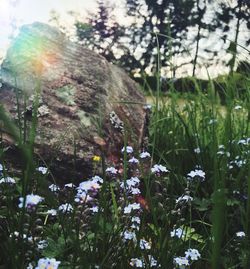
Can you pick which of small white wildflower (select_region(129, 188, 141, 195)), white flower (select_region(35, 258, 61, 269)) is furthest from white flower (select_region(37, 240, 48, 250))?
small white wildflower (select_region(129, 188, 141, 195))

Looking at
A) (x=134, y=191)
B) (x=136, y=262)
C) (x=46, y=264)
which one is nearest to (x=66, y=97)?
(x=134, y=191)

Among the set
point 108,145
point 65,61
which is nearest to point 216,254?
point 108,145

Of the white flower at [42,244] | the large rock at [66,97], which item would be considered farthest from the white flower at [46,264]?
the large rock at [66,97]

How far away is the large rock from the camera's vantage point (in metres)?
2.55

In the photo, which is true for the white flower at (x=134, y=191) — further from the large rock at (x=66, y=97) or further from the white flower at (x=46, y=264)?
the white flower at (x=46, y=264)

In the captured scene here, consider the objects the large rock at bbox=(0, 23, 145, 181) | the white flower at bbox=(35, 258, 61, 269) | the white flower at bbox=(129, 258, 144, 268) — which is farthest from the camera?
the large rock at bbox=(0, 23, 145, 181)

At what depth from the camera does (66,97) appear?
293 centimetres

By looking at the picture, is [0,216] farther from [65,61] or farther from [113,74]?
[113,74]

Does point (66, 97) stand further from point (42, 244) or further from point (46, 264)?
point (46, 264)

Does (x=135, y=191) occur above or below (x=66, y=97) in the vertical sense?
below

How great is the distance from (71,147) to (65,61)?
986 mm

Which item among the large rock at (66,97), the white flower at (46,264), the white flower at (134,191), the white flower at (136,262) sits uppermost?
the large rock at (66,97)

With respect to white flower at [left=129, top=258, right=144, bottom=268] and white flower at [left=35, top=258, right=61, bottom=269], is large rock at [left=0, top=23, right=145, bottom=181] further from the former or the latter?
white flower at [left=35, top=258, right=61, bottom=269]

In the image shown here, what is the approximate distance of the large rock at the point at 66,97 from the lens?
255 centimetres
